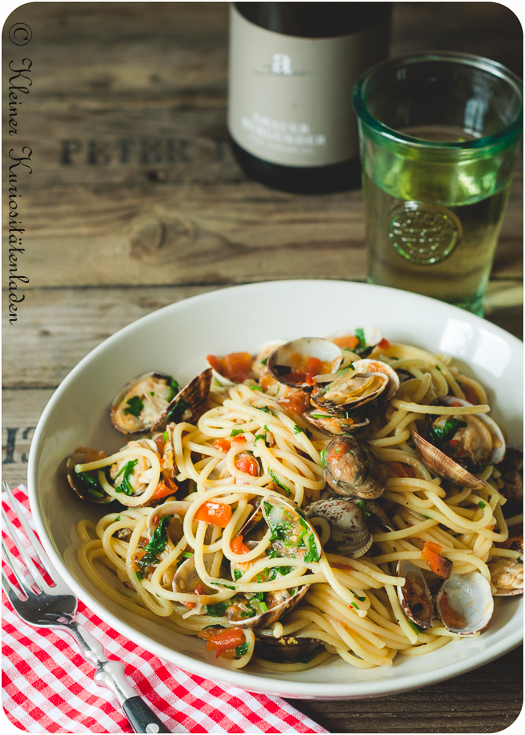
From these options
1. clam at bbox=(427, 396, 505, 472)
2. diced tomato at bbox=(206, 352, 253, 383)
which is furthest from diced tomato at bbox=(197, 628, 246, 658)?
diced tomato at bbox=(206, 352, 253, 383)

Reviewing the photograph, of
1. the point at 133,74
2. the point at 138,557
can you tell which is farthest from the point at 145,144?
the point at 138,557

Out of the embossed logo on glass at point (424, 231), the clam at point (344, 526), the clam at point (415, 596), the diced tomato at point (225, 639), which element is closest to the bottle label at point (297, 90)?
the embossed logo on glass at point (424, 231)

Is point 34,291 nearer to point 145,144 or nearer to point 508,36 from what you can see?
point 145,144

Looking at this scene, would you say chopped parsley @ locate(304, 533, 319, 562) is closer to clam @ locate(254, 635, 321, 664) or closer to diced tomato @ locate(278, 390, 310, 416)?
clam @ locate(254, 635, 321, 664)

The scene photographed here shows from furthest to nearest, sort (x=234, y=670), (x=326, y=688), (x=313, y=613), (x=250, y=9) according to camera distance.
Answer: (x=250, y=9) → (x=313, y=613) → (x=234, y=670) → (x=326, y=688)

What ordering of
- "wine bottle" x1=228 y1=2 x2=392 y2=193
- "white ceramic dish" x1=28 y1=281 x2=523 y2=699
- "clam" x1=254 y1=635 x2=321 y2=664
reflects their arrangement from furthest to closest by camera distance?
1. "wine bottle" x1=228 y1=2 x2=392 y2=193
2. "clam" x1=254 y1=635 x2=321 y2=664
3. "white ceramic dish" x1=28 y1=281 x2=523 y2=699

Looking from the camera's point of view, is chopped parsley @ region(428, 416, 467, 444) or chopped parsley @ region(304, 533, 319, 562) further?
chopped parsley @ region(428, 416, 467, 444)
